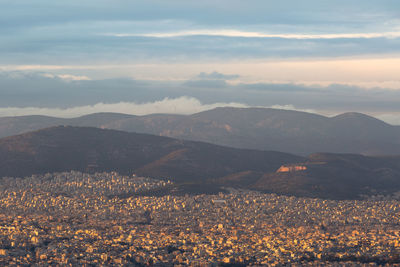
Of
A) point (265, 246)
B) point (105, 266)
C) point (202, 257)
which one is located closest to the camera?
point (105, 266)

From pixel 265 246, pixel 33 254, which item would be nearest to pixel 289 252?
pixel 265 246

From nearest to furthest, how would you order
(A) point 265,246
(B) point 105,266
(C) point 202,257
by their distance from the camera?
1. (B) point 105,266
2. (C) point 202,257
3. (A) point 265,246

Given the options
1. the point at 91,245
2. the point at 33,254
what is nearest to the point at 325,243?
the point at 91,245

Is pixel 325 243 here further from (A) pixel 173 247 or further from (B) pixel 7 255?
(B) pixel 7 255

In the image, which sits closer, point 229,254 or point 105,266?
point 105,266

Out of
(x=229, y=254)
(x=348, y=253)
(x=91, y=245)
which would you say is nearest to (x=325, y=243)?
(x=348, y=253)

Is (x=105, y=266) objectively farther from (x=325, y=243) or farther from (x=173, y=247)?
(x=325, y=243)

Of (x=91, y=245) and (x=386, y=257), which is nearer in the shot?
(x=386, y=257)
